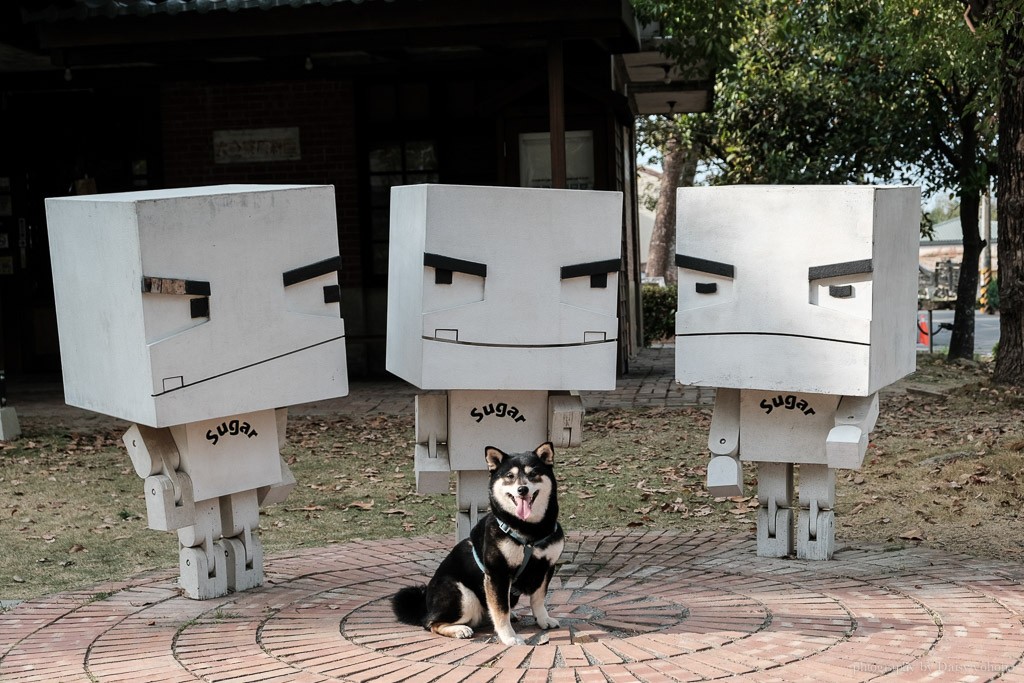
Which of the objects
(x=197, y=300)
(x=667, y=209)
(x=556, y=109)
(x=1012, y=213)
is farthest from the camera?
(x=667, y=209)

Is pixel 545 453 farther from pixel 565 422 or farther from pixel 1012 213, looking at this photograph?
pixel 1012 213

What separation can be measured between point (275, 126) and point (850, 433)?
346 inches

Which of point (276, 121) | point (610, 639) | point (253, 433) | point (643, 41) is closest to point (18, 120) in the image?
point (276, 121)

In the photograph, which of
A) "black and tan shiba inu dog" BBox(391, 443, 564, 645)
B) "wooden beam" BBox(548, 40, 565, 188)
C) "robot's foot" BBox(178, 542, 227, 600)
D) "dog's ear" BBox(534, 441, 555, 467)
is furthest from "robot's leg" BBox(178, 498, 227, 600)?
"wooden beam" BBox(548, 40, 565, 188)

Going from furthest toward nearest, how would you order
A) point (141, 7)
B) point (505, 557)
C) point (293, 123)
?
point (293, 123)
point (141, 7)
point (505, 557)

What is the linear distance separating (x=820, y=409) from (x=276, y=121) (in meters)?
8.52

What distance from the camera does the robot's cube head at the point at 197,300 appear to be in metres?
4.67

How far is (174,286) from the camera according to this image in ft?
15.3

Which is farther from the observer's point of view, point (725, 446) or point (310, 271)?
point (725, 446)

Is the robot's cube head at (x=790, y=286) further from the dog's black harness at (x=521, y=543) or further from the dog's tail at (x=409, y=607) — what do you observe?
the dog's tail at (x=409, y=607)

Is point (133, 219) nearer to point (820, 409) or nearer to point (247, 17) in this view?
point (820, 409)

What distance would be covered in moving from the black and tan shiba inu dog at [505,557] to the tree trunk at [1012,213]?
7243 mm

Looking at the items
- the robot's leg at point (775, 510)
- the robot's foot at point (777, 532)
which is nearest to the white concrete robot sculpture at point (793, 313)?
the robot's leg at point (775, 510)

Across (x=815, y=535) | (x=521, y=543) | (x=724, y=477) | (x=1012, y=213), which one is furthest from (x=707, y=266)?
(x=1012, y=213)
